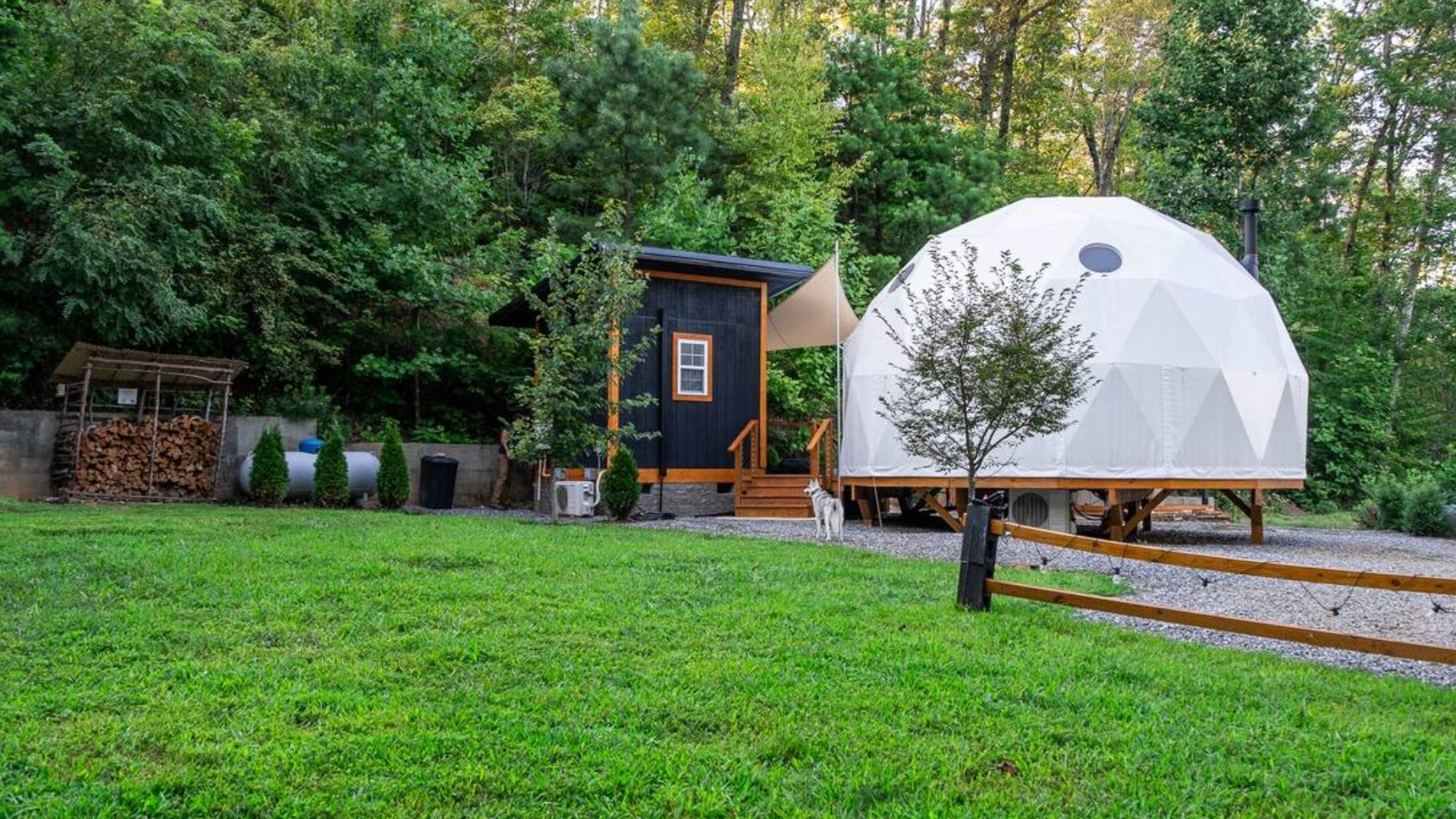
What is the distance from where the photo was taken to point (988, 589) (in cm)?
602

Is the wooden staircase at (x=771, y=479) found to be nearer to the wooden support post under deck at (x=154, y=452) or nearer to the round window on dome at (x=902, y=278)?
the round window on dome at (x=902, y=278)

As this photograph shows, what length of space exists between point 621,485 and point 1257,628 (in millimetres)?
9373

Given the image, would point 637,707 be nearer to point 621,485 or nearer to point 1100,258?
point 621,485

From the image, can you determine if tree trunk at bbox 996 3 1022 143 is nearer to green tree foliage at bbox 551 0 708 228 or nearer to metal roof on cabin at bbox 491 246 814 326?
green tree foliage at bbox 551 0 708 228

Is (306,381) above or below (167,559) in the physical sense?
above

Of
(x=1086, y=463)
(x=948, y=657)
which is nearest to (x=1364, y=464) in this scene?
(x=1086, y=463)

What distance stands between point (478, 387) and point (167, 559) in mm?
11440

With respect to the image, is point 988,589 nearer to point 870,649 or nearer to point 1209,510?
point 870,649

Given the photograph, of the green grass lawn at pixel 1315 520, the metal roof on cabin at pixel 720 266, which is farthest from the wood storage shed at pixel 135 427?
the green grass lawn at pixel 1315 520

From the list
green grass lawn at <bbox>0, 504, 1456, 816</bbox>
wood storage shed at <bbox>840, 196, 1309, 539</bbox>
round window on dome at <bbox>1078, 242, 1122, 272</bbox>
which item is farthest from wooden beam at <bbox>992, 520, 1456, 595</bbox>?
round window on dome at <bbox>1078, 242, 1122, 272</bbox>

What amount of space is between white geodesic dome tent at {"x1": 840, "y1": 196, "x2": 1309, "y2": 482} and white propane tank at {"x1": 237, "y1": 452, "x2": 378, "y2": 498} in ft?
24.3

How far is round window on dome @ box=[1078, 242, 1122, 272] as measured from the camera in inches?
519

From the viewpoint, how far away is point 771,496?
49.8ft

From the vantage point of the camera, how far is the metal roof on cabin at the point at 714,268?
14.8m
